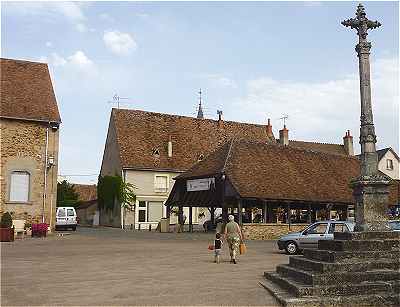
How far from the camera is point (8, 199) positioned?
90.6 feet

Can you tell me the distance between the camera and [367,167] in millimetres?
11328

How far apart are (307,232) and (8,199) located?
16.8m

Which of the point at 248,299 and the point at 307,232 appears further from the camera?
the point at 307,232

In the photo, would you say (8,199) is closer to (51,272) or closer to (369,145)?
(51,272)

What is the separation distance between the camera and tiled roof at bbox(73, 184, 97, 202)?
68725 millimetres

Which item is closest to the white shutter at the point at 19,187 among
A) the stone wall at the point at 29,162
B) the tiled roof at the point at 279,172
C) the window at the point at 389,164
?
the stone wall at the point at 29,162

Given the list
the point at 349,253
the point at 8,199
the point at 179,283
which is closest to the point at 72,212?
the point at 8,199

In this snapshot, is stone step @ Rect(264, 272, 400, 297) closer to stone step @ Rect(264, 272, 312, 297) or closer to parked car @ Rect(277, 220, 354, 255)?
stone step @ Rect(264, 272, 312, 297)

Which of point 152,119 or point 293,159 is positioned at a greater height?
point 152,119

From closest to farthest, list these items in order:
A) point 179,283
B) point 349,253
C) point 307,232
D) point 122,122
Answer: point 349,253
point 179,283
point 307,232
point 122,122

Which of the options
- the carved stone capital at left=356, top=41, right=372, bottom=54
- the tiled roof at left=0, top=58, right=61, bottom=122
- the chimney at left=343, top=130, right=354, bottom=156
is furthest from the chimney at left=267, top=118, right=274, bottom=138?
the carved stone capital at left=356, top=41, right=372, bottom=54

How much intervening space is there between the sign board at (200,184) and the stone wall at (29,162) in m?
8.33

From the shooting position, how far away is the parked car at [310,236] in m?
18.6

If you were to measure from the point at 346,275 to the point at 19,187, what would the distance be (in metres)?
22.9
